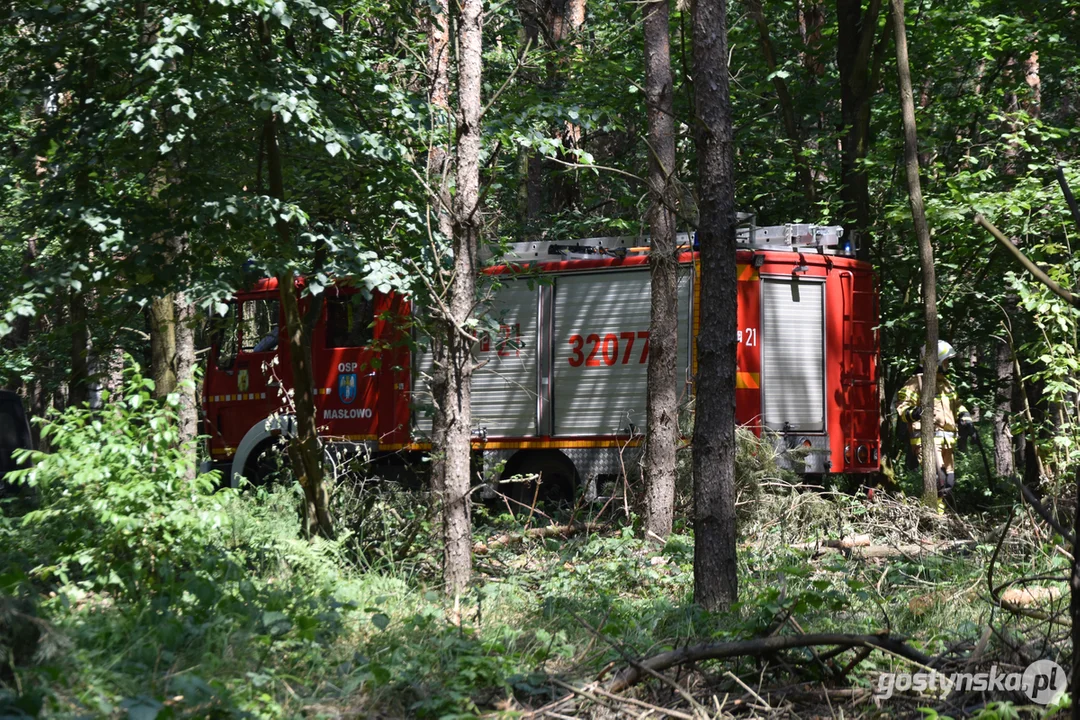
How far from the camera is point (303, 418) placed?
7957 millimetres

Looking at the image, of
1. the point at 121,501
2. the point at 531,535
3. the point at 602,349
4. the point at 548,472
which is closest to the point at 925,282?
the point at 602,349

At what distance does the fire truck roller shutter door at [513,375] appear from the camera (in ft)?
38.7

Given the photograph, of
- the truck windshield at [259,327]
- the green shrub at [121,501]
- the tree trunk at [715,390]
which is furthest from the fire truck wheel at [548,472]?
the green shrub at [121,501]

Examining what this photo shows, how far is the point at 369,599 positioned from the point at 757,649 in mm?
2738

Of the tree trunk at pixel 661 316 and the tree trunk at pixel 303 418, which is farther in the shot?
the tree trunk at pixel 661 316

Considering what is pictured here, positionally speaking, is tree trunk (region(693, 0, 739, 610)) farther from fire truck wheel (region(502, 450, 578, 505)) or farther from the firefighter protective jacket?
the firefighter protective jacket

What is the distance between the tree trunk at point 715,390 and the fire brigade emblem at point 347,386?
6.50m

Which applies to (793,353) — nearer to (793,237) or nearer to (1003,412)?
(793,237)

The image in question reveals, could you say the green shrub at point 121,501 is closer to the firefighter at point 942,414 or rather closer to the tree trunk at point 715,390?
the tree trunk at point 715,390

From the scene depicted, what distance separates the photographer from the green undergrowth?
14.6 ft

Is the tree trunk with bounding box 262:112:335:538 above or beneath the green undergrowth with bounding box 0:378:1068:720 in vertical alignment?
above

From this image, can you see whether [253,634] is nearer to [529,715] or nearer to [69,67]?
[529,715]

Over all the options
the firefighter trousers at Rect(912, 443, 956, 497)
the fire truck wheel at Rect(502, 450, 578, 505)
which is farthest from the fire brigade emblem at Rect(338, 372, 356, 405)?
the firefighter trousers at Rect(912, 443, 956, 497)

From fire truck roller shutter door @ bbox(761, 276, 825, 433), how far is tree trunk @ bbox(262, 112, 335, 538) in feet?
16.3
